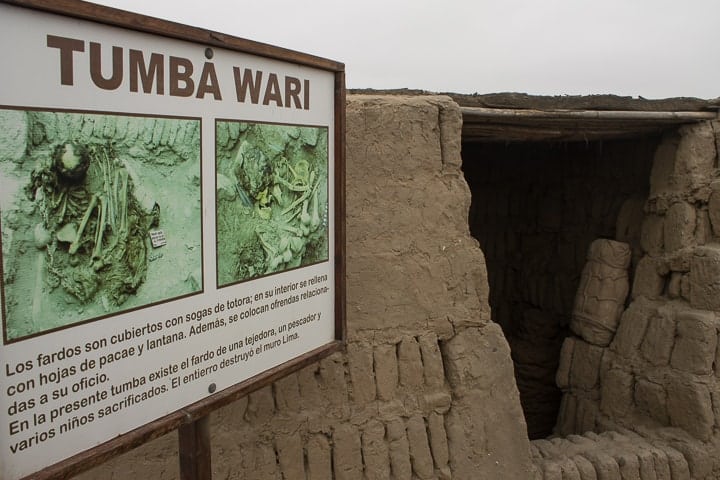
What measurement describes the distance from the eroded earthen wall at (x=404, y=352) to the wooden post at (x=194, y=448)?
922 millimetres

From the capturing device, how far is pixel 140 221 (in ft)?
5.97

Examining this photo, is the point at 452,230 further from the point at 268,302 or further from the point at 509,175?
the point at 509,175

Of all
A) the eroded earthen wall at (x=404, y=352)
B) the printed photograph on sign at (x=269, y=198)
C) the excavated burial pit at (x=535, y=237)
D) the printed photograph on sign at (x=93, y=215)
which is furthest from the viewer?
the excavated burial pit at (x=535, y=237)

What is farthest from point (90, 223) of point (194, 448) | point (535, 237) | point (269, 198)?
point (535, 237)

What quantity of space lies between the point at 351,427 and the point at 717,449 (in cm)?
258

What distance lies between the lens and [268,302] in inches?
89.0

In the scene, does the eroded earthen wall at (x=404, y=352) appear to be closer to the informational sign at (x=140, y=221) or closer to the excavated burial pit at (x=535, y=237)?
the informational sign at (x=140, y=221)

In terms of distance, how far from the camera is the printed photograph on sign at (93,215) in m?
1.55

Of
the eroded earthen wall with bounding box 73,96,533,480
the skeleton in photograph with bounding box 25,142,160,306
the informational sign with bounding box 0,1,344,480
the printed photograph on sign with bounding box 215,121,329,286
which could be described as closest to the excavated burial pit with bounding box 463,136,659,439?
the eroded earthen wall with bounding box 73,96,533,480

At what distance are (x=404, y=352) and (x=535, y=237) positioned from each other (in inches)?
146

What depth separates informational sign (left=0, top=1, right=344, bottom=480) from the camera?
5.14 ft

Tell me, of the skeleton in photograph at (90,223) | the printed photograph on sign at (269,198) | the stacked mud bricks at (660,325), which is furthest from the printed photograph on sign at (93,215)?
the stacked mud bricks at (660,325)

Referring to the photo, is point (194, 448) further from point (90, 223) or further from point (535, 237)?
point (535, 237)

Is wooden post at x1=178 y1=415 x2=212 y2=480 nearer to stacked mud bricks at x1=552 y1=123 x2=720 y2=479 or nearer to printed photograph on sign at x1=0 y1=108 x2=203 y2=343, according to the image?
printed photograph on sign at x1=0 y1=108 x2=203 y2=343
